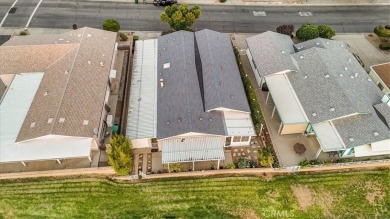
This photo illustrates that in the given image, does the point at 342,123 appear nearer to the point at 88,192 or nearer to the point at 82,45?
the point at 88,192

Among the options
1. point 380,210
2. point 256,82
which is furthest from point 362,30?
point 380,210

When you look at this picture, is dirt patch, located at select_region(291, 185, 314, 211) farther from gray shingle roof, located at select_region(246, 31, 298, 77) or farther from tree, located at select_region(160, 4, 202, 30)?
tree, located at select_region(160, 4, 202, 30)

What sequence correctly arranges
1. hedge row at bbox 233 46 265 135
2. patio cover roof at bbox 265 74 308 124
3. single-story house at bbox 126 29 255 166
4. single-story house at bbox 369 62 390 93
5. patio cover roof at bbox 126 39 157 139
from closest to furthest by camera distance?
single-story house at bbox 126 29 255 166
patio cover roof at bbox 126 39 157 139
patio cover roof at bbox 265 74 308 124
hedge row at bbox 233 46 265 135
single-story house at bbox 369 62 390 93

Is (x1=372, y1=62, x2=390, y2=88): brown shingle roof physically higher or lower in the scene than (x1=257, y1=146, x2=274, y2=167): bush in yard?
higher

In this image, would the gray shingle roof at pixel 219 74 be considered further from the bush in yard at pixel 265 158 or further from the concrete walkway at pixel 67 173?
the concrete walkway at pixel 67 173

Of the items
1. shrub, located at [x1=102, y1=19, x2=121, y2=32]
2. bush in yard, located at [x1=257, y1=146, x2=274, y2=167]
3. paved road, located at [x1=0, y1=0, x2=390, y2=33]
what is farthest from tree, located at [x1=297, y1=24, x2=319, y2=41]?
shrub, located at [x1=102, y1=19, x2=121, y2=32]

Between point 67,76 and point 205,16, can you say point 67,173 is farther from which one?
point 205,16
